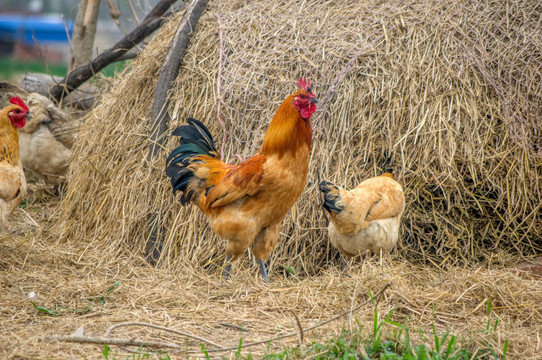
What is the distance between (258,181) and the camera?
409 centimetres

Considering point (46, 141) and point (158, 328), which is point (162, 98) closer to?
point (46, 141)

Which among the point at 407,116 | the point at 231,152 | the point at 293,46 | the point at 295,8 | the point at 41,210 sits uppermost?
the point at 295,8

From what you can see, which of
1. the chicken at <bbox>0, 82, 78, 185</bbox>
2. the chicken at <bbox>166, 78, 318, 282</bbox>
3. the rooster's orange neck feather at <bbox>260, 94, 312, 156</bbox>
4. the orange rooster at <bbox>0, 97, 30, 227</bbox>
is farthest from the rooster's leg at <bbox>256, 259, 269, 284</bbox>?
the chicken at <bbox>0, 82, 78, 185</bbox>

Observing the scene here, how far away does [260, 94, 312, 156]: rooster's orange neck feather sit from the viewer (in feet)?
13.3

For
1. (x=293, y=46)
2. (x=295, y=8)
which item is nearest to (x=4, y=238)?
(x=293, y=46)

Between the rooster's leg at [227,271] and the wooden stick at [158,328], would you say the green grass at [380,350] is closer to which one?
the wooden stick at [158,328]

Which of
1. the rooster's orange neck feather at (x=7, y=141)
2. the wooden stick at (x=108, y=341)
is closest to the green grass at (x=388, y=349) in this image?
the wooden stick at (x=108, y=341)

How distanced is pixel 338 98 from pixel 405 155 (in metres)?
0.78

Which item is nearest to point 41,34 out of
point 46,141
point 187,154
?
point 46,141

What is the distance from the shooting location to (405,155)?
4.96 m

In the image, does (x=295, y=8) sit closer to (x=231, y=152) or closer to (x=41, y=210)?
(x=231, y=152)

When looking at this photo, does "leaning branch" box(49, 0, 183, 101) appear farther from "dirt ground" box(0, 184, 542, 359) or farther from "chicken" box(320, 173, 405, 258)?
"chicken" box(320, 173, 405, 258)

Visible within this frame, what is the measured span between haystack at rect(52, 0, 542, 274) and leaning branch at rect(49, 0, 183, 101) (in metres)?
1.82

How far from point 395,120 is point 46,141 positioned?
14.6 feet
